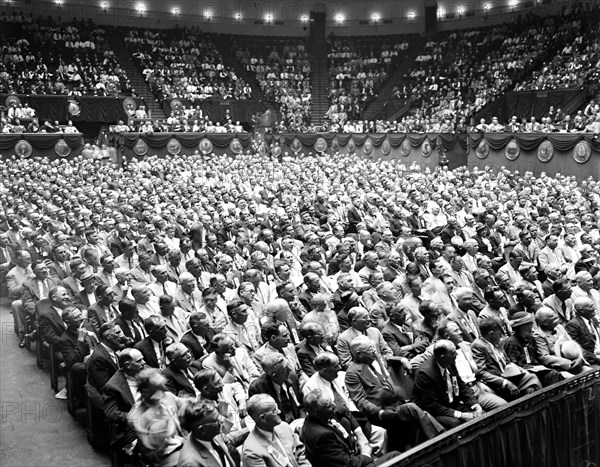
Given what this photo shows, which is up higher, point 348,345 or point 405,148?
point 405,148

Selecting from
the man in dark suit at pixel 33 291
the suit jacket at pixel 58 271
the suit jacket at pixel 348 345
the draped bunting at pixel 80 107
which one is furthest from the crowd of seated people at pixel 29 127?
the suit jacket at pixel 348 345

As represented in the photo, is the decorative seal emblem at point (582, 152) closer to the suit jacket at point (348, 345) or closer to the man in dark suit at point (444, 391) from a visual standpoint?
the suit jacket at point (348, 345)

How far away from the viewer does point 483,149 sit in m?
25.4

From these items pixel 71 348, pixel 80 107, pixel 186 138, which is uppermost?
pixel 80 107

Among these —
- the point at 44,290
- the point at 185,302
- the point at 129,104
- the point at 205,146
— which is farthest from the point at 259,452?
the point at 129,104

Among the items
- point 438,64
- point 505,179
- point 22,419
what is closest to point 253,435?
point 22,419

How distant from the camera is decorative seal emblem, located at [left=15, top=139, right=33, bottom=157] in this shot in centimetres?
2488

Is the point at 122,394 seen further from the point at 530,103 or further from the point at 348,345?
the point at 530,103

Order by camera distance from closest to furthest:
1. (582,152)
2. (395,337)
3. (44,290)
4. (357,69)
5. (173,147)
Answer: (395,337)
(44,290)
(582,152)
(173,147)
(357,69)

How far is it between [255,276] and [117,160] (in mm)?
20011

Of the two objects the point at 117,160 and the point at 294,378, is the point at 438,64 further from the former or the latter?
the point at 294,378

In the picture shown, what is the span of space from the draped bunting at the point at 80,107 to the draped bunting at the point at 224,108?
374cm

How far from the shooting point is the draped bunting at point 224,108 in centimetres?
3425

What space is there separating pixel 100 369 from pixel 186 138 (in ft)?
77.0
